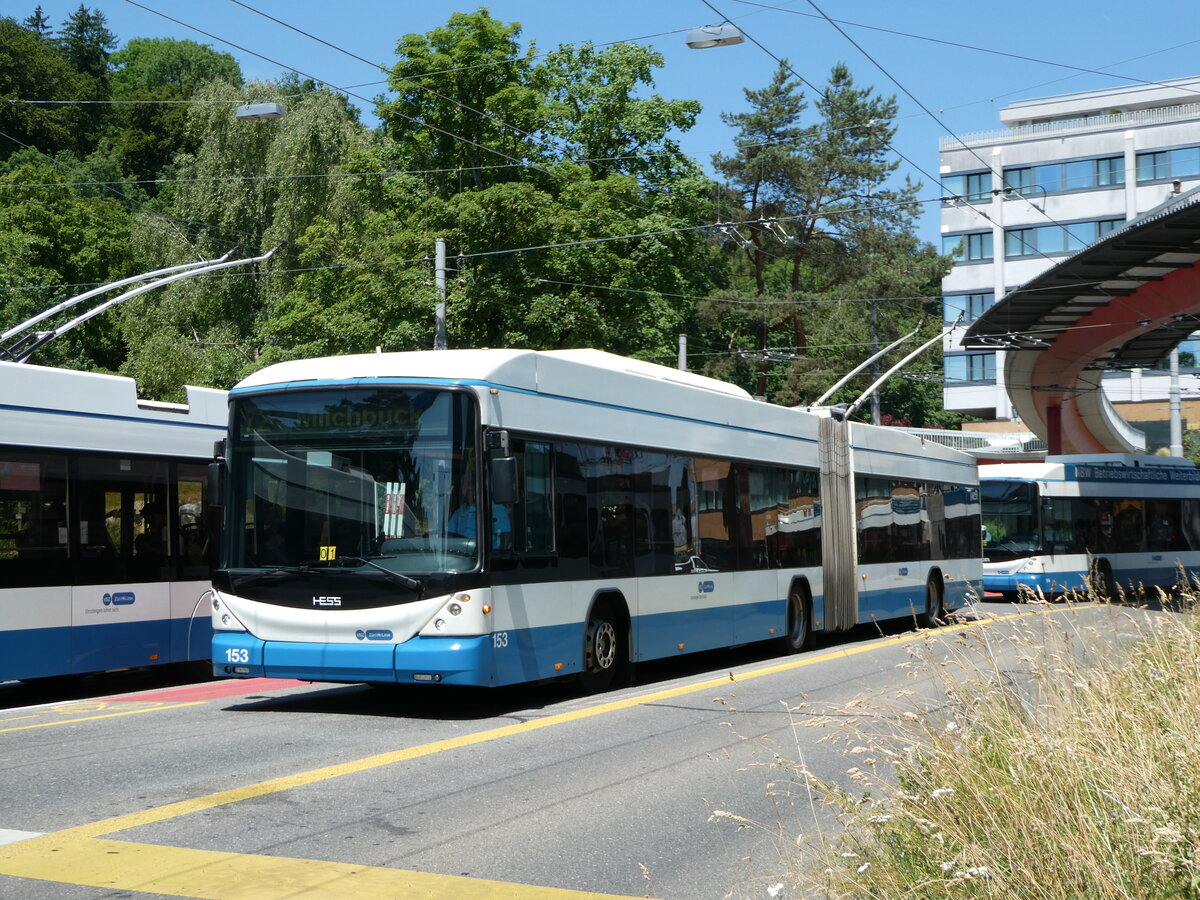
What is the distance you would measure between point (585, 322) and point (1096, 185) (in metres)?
52.0

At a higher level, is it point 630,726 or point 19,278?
point 19,278

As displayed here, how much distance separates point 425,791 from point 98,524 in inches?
264

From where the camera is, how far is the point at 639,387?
14.1m

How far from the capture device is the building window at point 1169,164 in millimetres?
75938

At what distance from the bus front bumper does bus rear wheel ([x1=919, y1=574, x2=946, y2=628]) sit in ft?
40.7

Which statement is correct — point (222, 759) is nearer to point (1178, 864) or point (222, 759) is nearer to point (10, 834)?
point (10, 834)

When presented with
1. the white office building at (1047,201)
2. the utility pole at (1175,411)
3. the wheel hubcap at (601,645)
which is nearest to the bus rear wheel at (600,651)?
the wheel hubcap at (601,645)

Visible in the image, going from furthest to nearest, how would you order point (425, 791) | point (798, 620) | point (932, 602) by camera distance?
1. point (932, 602)
2. point (798, 620)
3. point (425, 791)

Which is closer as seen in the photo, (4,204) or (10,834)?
(10,834)

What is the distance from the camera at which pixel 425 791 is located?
805 centimetres

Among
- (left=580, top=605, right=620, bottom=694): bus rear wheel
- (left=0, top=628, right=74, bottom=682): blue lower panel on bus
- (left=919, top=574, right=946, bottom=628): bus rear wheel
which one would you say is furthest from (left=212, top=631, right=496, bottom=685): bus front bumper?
(left=919, top=574, right=946, bottom=628): bus rear wheel

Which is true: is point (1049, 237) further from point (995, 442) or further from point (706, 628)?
point (706, 628)

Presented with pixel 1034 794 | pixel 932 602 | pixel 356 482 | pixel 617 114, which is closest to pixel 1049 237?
pixel 617 114

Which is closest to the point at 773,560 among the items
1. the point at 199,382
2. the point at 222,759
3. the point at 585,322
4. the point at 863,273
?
the point at 222,759
